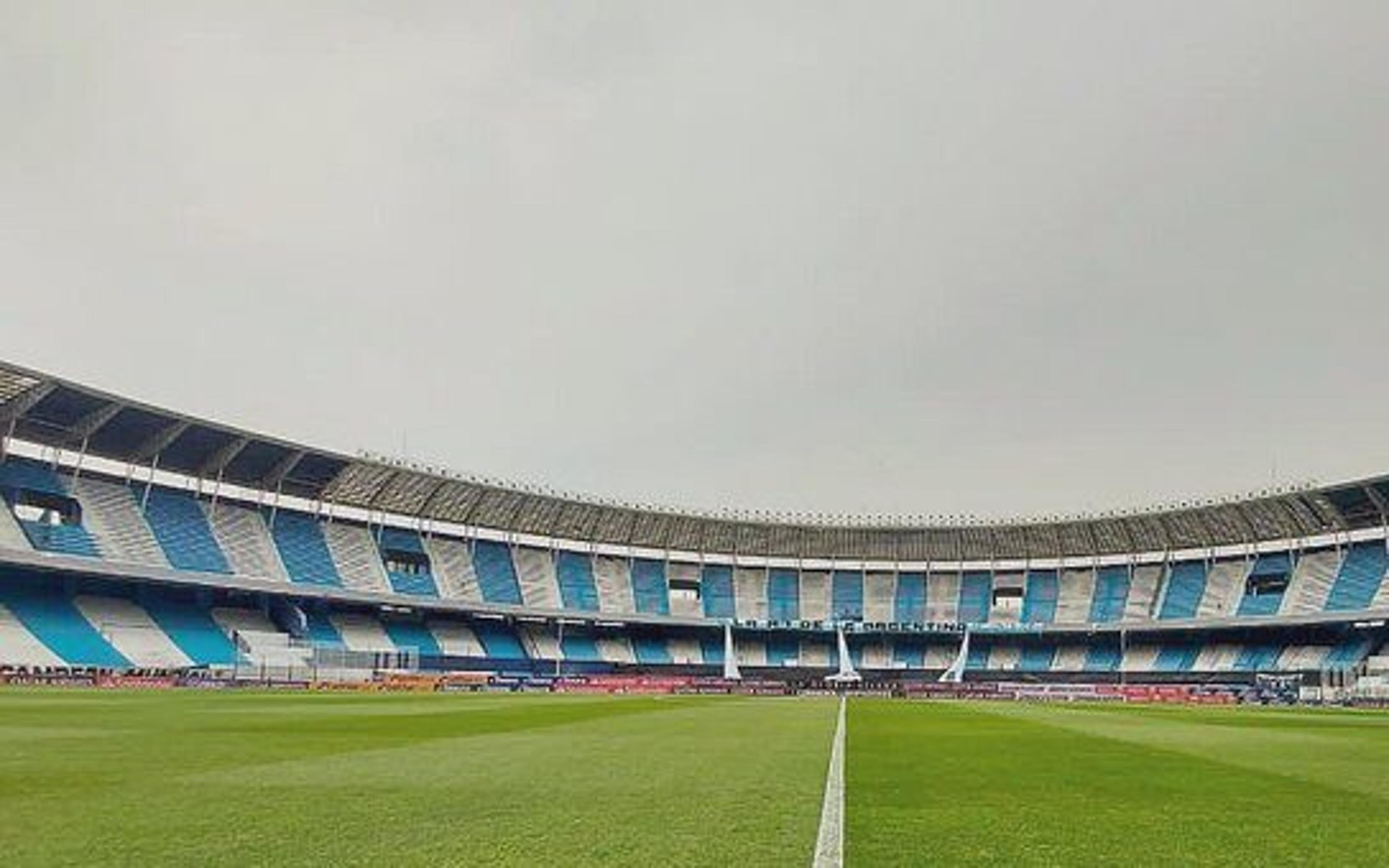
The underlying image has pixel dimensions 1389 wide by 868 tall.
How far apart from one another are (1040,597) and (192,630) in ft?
195

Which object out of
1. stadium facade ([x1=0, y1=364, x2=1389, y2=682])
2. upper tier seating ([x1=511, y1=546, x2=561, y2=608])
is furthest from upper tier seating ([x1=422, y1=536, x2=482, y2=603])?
Result: upper tier seating ([x1=511, y1=546, x2=561, y2=608])

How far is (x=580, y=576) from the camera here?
83.8 meters

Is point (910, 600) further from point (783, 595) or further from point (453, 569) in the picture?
point (453, 569)

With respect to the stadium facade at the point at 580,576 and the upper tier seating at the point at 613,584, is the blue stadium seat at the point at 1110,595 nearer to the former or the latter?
the stadium facade at the point at 580,576

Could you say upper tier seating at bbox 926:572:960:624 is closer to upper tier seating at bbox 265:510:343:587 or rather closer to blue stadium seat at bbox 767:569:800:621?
blue stadium seat at bbox 767:569:800:621

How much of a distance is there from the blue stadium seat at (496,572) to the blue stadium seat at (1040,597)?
124ft

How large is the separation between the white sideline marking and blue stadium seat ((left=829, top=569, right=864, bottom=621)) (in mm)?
76383

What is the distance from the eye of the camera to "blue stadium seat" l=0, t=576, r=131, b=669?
4878 cm

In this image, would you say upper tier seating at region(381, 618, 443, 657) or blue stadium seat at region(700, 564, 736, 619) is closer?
upper tier seating at region(381, 618, 443, 657)

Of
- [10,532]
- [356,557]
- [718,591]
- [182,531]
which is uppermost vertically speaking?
[182,531]

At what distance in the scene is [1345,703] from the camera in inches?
2063

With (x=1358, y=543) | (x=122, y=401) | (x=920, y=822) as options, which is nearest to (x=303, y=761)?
(x=920, y=822)

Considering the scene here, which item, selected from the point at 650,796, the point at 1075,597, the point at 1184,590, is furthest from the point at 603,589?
the point at 650,796

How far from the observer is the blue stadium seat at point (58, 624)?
48.8 m
